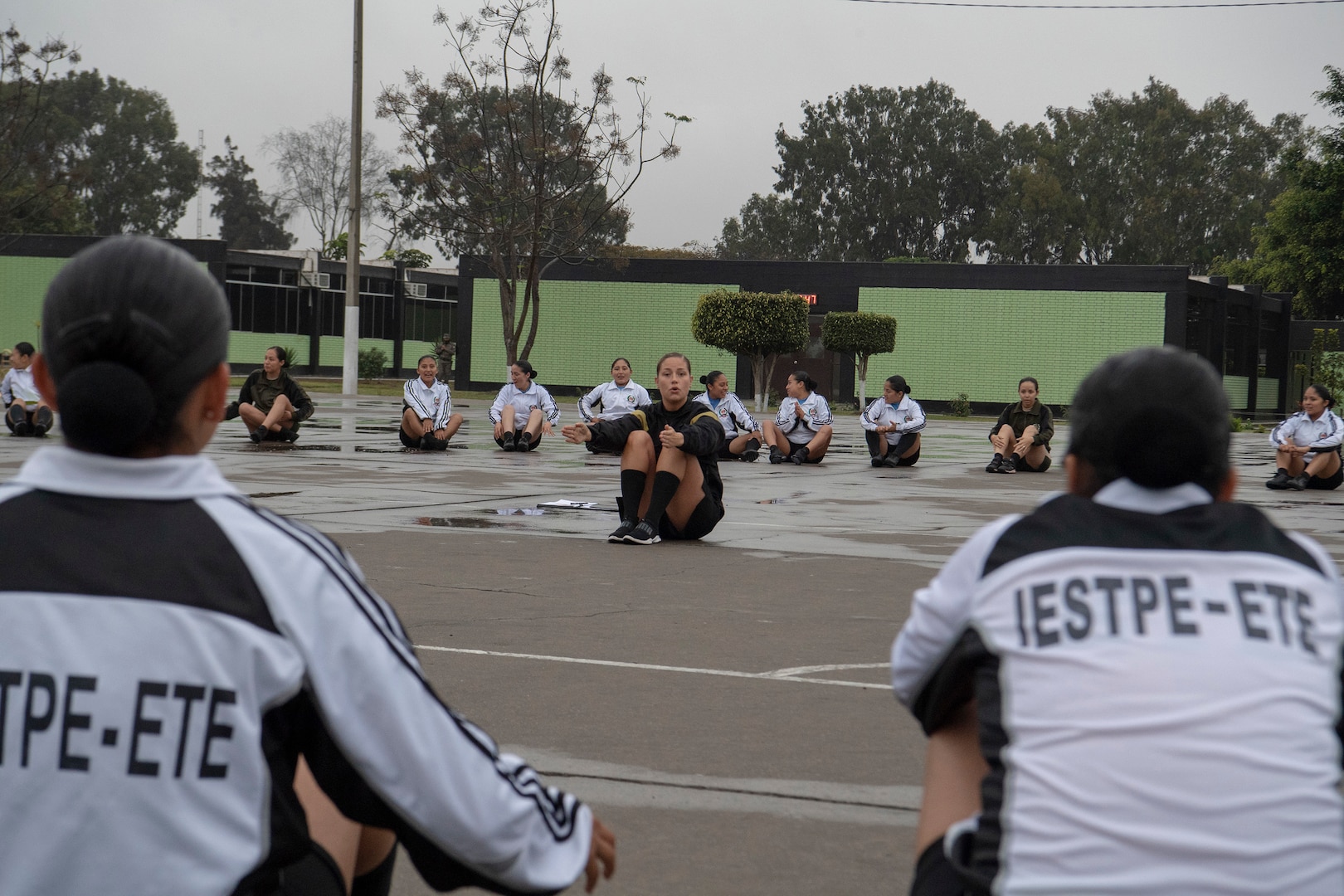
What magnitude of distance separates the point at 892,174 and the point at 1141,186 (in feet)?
41.3

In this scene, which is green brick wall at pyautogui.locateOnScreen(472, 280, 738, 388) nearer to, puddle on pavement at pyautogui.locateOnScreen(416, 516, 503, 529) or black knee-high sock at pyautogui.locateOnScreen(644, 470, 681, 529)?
puddle on pavement at pyautogui.locateOnScreen(416, 516, 503, 529)

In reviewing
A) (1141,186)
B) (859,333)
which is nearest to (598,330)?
(859,333)

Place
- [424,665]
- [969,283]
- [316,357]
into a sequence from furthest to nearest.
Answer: [316,357], [969,283], [424,665]

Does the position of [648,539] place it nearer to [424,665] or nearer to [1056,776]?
[424,665]

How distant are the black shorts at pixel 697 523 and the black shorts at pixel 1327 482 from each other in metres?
10.3

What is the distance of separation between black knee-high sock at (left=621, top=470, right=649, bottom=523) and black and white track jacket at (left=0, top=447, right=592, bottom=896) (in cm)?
825

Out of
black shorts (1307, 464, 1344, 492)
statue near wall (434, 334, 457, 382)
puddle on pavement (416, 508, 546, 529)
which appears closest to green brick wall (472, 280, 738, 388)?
statue near wall (434, 334, 457, 382)

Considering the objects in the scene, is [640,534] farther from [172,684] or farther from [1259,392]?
[1259,392]

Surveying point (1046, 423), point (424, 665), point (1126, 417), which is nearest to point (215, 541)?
point (1126, 417)

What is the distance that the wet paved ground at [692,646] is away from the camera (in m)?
3.98

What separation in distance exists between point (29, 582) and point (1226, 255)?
269ft

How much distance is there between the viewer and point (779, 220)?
80.1 meters

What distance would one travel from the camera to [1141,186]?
74688 millimetres

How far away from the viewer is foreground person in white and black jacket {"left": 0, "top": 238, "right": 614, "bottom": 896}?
1873 millimetres
